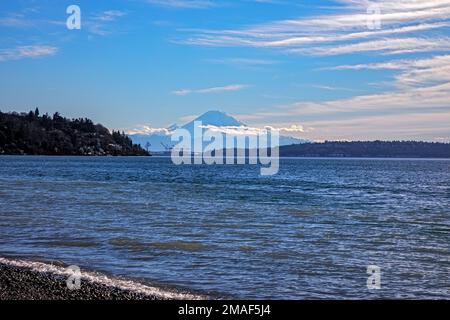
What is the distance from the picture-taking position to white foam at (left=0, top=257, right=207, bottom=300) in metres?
16.3

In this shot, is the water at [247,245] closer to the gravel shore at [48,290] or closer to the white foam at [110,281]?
the white foam at [110,281]

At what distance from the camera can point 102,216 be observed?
3806 cm

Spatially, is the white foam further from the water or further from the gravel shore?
the water

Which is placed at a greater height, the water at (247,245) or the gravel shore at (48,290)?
the gravel shore at (48,290)

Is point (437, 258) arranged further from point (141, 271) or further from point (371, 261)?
point (141, 271)

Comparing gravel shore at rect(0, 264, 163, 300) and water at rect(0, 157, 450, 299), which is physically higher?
gravel shore at rect(0, 264, 163, 300)

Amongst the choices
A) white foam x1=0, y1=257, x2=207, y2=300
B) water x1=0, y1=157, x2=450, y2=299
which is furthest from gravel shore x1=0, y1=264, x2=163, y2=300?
water x1=0, y1=157, x2=450, y2=299

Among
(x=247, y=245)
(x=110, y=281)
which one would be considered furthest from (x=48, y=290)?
(x=247, y=245)

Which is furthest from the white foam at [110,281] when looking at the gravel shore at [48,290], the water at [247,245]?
the water at [247,245]

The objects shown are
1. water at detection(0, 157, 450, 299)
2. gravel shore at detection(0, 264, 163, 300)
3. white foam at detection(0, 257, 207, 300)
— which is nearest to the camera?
gravel shore at detection(0, 264, 163, 300)

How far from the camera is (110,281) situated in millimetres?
17828

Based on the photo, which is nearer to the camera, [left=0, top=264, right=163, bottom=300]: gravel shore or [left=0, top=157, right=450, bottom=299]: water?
[left=0, top=264, right=163, bottom=300]: gravel shore

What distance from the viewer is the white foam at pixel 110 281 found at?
16.3 metres
